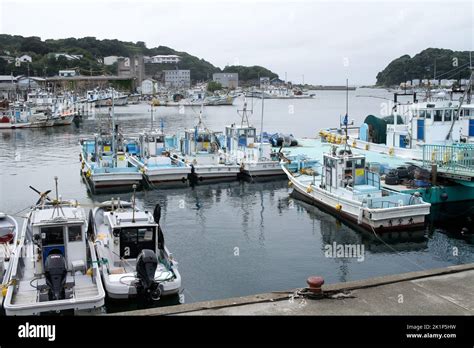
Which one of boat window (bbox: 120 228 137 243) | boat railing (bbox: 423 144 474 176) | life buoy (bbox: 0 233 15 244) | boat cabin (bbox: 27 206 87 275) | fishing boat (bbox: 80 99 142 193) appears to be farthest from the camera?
fishing boat (bbox: 80 99 142 193)

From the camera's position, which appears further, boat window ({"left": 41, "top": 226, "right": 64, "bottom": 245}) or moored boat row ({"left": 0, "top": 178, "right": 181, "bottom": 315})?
boat window ({"left": 41, "top": 226, "right": 64, "bottom": 245})

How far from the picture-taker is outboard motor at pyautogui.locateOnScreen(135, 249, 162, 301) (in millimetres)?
14180

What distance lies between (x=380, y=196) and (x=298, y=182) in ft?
22.3

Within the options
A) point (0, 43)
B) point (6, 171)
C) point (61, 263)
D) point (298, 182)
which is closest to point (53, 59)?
point (0, 43)

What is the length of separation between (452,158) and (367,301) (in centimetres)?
1901

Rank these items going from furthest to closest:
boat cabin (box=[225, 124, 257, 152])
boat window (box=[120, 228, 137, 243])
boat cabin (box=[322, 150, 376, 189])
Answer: boat cabin (box=[225, 124, 257, 152]) → boat cabin (box=[322, 150, 376, 189]) → boat window (box=[120, 228, 137, 243])

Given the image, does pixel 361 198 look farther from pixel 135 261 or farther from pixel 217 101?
pixel 217 101

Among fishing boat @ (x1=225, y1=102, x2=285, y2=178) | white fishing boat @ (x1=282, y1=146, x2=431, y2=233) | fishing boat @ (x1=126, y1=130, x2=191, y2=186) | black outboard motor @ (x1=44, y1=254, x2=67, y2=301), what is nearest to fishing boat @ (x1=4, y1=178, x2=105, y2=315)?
black outboard motor @ (x1=44, y1=254, x2=67, y2=301)

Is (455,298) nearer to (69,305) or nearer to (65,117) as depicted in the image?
(69,305)

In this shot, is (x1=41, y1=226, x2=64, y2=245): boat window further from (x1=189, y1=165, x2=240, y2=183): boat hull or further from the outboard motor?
(x1=189, y1=165, x2=240, y2=183): boat hull

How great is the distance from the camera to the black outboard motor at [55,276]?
1338 cm

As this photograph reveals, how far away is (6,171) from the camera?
41531mm

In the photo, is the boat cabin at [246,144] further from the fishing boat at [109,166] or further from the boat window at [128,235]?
the boat window at [128,235]

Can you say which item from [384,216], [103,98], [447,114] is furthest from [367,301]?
[103,98]
